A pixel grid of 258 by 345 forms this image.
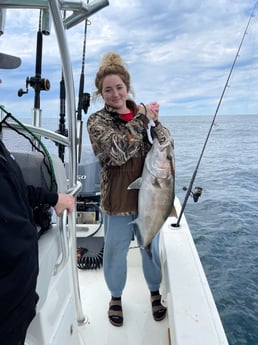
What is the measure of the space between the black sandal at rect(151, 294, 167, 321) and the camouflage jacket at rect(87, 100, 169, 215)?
67cm

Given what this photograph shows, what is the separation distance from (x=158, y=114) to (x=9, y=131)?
776 millimetres

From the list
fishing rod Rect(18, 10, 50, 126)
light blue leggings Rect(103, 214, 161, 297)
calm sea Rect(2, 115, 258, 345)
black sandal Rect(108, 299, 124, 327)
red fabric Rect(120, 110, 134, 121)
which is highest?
fishing rod Rect(18, 10, 50, 126)

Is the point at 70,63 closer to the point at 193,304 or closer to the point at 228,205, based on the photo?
the point at 193,304

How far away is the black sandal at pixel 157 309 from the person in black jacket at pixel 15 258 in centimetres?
125

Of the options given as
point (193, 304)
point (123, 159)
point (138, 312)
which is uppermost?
point (123, 159)

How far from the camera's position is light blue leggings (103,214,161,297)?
5.89 ft

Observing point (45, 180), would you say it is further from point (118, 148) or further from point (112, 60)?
point (112, 60)

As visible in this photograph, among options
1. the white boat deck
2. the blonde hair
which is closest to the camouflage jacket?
the blonde hair

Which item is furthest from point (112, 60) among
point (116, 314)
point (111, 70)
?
point (116, 314)

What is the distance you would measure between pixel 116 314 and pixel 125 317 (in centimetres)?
12

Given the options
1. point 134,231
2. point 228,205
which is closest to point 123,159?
point 134,231

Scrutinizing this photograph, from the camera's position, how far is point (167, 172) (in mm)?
1654

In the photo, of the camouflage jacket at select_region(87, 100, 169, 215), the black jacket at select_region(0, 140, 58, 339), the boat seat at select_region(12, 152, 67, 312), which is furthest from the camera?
the camouflage jacket at select_region(87, 100, 169, 215)

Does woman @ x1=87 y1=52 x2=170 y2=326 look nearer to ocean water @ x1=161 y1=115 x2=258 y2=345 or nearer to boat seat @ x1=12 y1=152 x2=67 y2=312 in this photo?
boat seat @ x1=12 y1=152 x2=67 y2=312
